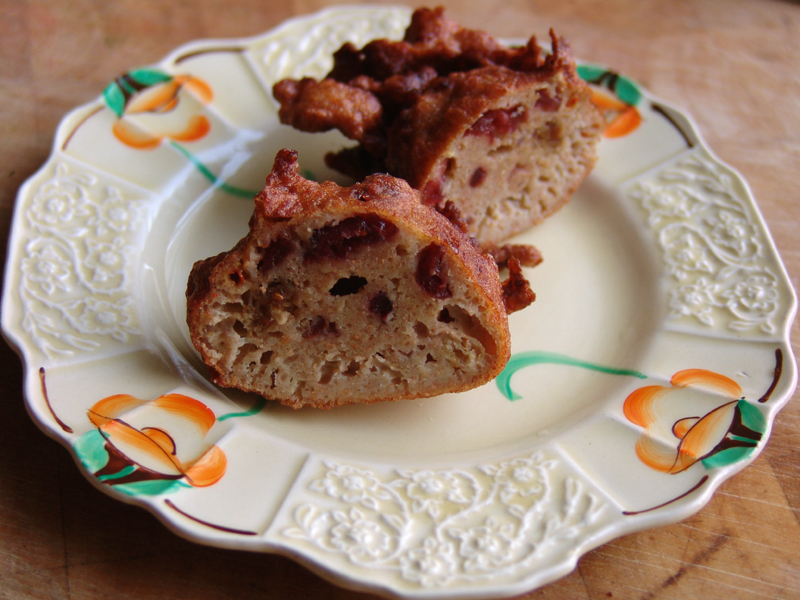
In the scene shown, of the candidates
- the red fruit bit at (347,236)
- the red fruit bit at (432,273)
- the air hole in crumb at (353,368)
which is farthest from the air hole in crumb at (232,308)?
the red fruit bit at (432,273)

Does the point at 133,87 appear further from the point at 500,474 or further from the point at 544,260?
the point at 500,474

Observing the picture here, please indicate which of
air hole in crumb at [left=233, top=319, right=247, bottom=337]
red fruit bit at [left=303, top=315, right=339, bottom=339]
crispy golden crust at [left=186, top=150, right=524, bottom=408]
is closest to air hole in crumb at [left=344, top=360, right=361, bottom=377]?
crispy golden crust at [left=186, top=150, right=524, bottom=408]

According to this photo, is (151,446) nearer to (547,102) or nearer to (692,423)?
(692,423)

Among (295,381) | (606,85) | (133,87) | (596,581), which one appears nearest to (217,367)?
(295,381)

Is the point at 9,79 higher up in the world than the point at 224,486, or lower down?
higher up

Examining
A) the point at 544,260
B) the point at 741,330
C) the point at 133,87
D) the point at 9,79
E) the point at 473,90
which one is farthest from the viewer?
the point at 9,79
